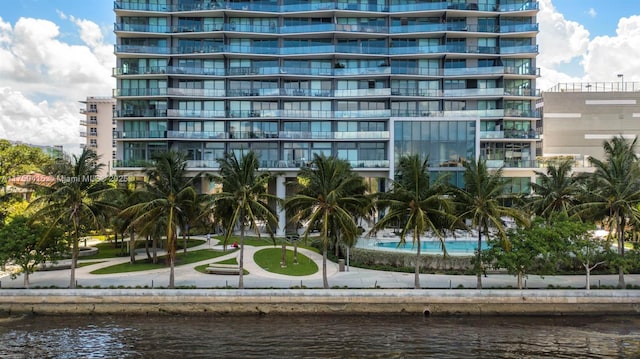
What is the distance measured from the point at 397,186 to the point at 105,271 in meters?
27.9

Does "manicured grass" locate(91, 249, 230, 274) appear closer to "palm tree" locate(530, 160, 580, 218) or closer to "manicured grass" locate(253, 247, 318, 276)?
"manicured grass" locate(253, 247, 318, 276)

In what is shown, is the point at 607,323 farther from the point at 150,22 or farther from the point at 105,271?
the point at 150,22

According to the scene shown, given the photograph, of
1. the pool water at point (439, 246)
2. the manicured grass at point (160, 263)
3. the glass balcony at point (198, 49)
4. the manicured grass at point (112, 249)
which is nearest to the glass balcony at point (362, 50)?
the glass balcony at point (198, 49)

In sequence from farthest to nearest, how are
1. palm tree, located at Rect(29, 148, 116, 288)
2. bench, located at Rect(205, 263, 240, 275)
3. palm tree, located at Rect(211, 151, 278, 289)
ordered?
bench, located at Rect(205, 263, 240, 275), palm tree, located at Rect(29, 148, 116, 288), palm tree, located at Rect(211, 151, 278, 289)

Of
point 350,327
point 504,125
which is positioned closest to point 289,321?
point 350,327

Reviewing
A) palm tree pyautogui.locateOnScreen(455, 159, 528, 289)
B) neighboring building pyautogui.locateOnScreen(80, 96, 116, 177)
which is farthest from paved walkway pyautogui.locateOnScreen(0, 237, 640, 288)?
neighboring building pyautogui.locateOnScreen(80, 96, 116, 177)

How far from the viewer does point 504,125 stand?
73.1m

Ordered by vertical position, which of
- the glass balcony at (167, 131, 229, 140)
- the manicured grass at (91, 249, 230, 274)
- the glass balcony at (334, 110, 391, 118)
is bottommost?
the manicured grass at (91, 249, 230, 274)

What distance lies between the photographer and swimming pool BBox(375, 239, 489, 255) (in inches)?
1734

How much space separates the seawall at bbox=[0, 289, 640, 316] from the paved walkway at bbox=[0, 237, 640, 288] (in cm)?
236

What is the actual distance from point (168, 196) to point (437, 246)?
27.5 m

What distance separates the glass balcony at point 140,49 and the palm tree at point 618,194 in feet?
201

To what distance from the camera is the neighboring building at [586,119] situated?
302 ft

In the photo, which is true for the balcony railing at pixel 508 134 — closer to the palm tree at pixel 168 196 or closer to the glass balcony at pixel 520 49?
the glass balcony at pixel 520 49
